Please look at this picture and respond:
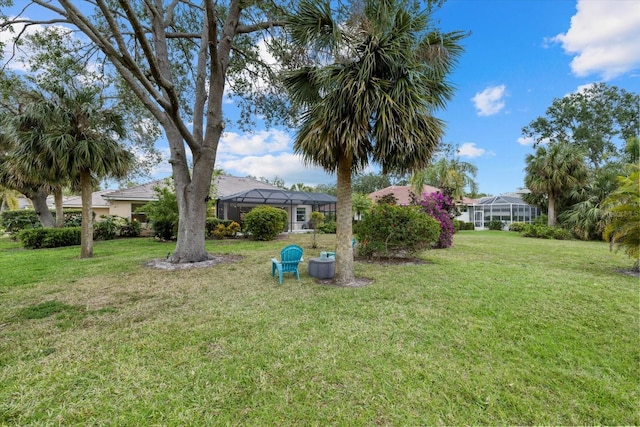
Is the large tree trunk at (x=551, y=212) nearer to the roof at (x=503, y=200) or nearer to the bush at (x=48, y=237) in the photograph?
the roof at (x=503, y=200)

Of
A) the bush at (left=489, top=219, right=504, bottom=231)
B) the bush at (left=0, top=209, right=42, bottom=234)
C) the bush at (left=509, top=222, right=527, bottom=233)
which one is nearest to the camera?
the bush at (left=0, top=209, right=42, bottom=234)

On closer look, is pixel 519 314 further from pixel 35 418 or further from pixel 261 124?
pixel 261 124

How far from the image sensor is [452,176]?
18.8 metres

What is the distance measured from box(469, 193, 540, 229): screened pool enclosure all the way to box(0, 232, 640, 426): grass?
25.2 m

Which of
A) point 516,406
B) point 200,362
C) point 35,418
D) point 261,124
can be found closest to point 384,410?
point 516,406

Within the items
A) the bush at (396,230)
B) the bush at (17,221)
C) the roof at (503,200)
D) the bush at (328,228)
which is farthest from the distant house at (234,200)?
the roof at (503,200)

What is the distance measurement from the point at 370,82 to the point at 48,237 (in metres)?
15.9

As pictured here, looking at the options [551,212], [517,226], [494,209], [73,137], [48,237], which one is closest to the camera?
[73,137]

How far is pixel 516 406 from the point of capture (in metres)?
2.43

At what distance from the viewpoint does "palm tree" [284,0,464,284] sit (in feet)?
18.1

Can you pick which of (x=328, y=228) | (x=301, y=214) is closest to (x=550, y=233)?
(x=328, y=228)

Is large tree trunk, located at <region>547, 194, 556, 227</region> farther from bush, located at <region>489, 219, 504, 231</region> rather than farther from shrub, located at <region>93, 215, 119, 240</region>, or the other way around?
shrub, located at <region>93, 215, 119, 240</region>

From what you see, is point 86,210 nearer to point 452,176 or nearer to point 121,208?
point 121,208

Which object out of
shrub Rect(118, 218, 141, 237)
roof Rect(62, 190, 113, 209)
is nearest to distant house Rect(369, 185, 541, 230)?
shrub Rect(118, 218, 141, 237)
